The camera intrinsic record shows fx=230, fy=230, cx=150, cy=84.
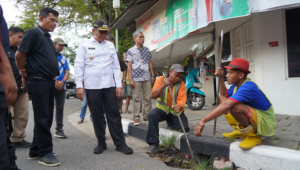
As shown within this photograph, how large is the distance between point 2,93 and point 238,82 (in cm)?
255

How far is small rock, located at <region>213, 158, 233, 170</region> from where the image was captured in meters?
2.70

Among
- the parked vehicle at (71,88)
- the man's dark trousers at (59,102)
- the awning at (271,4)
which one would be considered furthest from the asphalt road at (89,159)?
the parked vehicle at (71,88)

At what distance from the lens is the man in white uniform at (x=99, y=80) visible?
345cm

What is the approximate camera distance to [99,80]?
11.3ft

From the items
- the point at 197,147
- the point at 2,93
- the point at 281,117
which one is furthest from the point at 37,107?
the point at 281,117

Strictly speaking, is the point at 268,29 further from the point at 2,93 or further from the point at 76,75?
the point at 2,93

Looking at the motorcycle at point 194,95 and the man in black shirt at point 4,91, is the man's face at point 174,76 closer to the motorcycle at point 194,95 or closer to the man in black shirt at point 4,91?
the man in black shirt at point 4,91

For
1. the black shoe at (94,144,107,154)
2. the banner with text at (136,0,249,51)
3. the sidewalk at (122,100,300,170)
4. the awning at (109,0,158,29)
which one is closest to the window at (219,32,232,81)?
the banner with text at (136,0,249,51)

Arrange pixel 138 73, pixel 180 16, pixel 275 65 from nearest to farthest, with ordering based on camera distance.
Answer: pixel 138 73 → pixel 275 65 → pixel 180 16

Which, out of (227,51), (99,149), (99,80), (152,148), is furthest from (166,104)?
(227,51)

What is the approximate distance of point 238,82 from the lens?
9.57 feet

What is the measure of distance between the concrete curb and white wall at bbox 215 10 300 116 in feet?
9.50

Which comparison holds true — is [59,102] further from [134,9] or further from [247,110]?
[134,9]

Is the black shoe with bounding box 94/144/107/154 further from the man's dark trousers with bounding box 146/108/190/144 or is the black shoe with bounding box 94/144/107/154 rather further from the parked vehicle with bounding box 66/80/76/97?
the parked vehicle with bounding box 66/80/76/97
